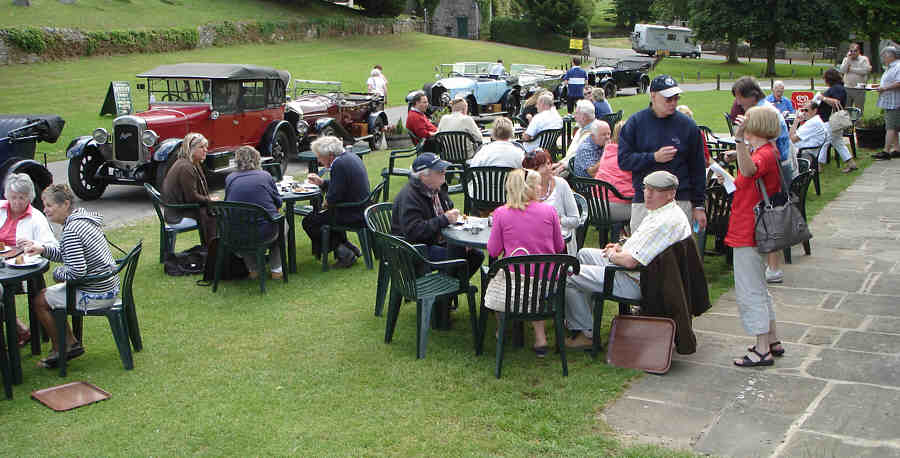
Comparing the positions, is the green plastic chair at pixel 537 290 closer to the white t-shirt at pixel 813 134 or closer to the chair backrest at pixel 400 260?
the chair backrest at pixel 400 260

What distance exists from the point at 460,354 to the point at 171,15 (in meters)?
42.2

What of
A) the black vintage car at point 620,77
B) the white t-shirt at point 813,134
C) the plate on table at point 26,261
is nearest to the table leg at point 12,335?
the plate on table at point 26,261

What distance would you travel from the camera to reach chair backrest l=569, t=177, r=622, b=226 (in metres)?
7.73

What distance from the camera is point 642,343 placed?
552 centimetres

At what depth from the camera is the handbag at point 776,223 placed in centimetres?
509

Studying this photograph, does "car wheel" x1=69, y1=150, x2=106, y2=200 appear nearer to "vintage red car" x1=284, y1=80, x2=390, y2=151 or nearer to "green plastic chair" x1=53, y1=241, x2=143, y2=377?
"vintage red car" x1=284, y1=80, x2=390, y2=151

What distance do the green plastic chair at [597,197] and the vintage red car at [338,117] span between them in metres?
9.30

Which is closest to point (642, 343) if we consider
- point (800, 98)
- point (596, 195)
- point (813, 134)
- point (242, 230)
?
point (596, 195)

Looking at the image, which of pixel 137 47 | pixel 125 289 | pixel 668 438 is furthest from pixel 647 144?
pixel 137 47

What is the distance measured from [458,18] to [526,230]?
61767 millimetres

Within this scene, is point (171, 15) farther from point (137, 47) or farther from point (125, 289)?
point (125, 289)

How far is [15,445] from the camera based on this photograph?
461cm

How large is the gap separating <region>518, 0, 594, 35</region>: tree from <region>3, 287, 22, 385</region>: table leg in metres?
56.2

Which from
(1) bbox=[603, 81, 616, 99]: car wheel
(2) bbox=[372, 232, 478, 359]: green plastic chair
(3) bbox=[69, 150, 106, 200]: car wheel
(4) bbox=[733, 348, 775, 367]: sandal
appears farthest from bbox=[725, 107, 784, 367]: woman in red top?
(1) bbox=[603, 81, 616, 99]: car wheel
